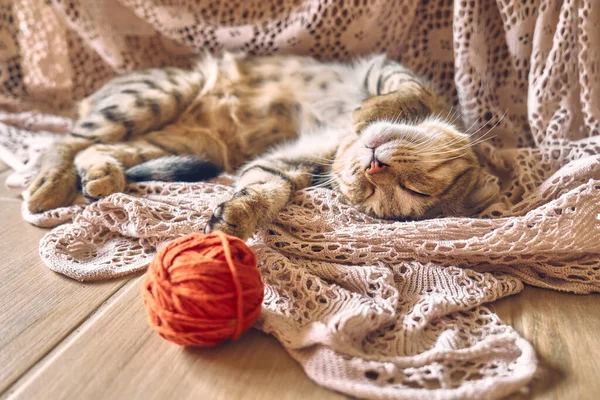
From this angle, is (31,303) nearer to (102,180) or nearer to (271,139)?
(102,180)

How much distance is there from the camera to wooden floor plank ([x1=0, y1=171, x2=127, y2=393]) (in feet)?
2.72

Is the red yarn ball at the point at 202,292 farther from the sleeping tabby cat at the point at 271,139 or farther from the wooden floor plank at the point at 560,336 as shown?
the wooden floor plank at the point at 560,336

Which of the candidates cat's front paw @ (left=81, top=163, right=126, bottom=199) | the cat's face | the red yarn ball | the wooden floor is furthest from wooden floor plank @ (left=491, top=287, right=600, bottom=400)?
cat's front paw @ (left=81, top=163, right=126, bottom=199)

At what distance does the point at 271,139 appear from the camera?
1648 mm

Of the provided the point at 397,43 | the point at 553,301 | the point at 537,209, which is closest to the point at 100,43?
the point at 397,43

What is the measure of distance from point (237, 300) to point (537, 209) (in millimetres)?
669

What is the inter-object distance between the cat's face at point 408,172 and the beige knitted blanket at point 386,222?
0.23 ft

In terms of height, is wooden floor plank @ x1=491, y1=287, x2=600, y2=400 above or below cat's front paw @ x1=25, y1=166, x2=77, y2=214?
above

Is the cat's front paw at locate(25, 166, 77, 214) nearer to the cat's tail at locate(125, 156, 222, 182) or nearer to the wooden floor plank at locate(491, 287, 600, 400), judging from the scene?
the cat's tail at locate(125, 156, 222, 182)

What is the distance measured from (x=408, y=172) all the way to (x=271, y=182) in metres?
0.34

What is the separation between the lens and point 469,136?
1.27 m

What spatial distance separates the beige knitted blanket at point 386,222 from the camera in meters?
0.82

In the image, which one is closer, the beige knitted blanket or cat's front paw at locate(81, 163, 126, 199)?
the beige knitted blanket

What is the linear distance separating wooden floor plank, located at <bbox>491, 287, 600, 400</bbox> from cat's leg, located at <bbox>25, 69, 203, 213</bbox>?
1146mm
